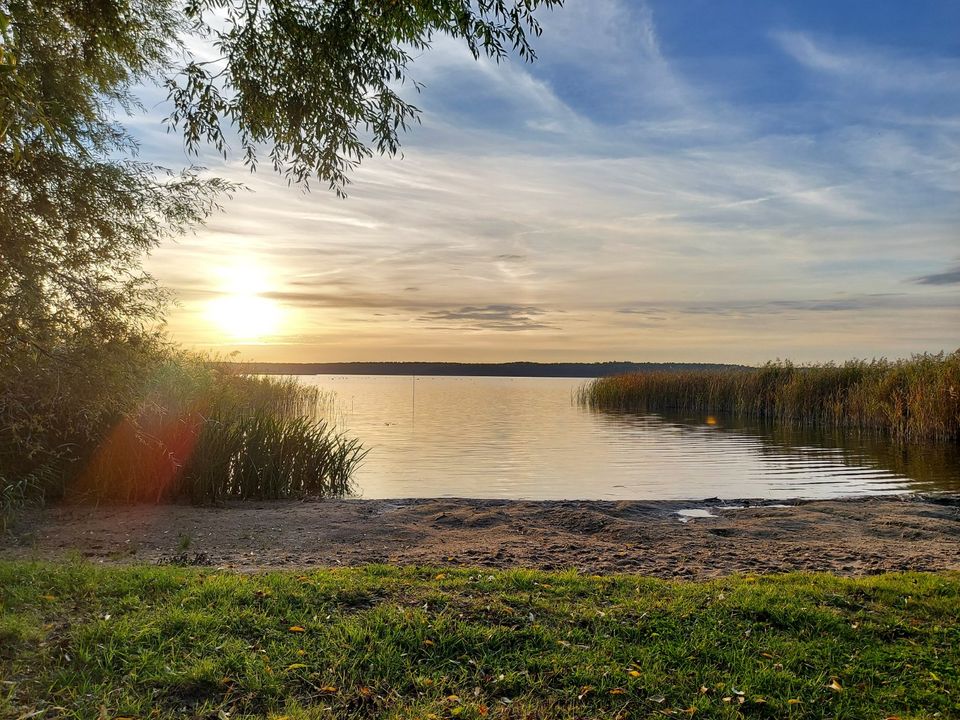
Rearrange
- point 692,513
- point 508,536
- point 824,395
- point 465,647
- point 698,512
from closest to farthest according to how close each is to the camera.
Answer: point 465,647 < point 508,536 < point 692,513 < point 698,512 < point 824,395

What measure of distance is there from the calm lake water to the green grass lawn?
8416mm

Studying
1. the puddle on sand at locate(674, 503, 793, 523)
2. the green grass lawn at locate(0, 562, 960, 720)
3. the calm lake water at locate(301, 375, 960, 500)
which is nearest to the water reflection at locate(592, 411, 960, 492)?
the calm lake water at locate(301, 375, 960, 500)

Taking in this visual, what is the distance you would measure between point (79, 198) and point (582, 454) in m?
14.7

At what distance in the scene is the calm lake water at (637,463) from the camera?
15516 millimetres

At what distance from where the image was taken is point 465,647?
5137 mm

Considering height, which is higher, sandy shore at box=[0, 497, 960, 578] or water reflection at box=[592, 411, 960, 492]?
sandy shore at box=[0, 497, 960, 578]

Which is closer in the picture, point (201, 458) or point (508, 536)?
point (508, 536)

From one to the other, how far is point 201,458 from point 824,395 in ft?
91.0

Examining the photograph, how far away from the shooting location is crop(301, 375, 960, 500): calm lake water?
15516 millimetres

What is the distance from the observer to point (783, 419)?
1319 inches

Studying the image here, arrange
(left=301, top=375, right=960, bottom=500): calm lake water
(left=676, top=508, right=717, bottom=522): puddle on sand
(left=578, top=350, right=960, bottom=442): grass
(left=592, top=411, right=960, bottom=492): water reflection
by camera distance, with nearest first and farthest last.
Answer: (left=676, top=508, right=717, bottom=522): puddle on sand
(left=301, top=375, right=960, bottom=500): calm lake water
(left=592, top=411, right=960, bottom=492): water reflection
(left=578, top=350, right=960, bottom=442): grass

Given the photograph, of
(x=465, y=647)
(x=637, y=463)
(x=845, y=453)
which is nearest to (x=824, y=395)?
(x=845, y=453)

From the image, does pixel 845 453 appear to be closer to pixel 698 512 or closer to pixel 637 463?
pixel 637 463

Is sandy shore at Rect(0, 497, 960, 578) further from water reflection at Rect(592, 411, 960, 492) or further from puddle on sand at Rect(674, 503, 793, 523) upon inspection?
water reflection at Rect(592, 411, 960, 492)
